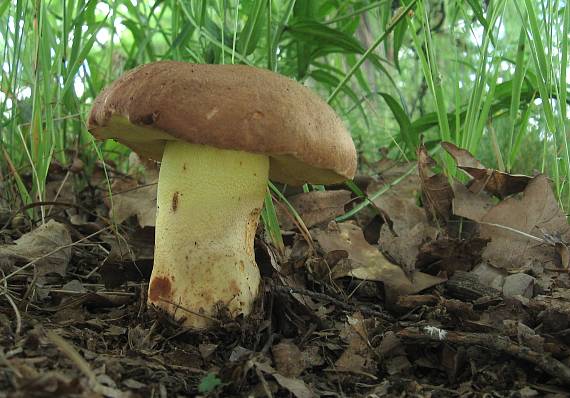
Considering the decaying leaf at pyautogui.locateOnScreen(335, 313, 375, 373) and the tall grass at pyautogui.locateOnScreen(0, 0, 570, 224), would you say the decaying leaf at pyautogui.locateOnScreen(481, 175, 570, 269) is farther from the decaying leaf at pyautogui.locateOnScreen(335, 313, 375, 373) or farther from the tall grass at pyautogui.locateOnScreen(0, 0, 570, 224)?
the decaying leaf at pyautogui.locateOnScreen(335, 313, 375, 373)

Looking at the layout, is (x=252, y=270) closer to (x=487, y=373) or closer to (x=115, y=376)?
(x=115, y=376)

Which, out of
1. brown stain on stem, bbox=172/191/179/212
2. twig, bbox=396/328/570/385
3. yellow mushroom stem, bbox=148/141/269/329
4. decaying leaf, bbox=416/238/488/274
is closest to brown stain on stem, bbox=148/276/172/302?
yellow mushroom stem, bbox=148/141/269/329

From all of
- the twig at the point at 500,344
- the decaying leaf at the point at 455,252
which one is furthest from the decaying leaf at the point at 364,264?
the twig at the point at 500,344

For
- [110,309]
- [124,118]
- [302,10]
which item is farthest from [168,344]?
[302,10]

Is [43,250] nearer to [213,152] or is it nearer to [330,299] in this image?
[213,152]

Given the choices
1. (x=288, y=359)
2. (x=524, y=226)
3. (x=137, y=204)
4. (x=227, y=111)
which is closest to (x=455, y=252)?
(x=524, y=226)

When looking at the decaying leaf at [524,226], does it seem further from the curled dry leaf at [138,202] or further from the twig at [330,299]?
the curled dry leaf at [138,202]
